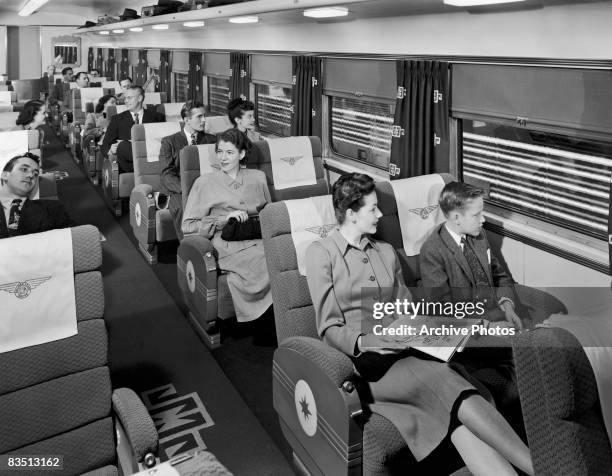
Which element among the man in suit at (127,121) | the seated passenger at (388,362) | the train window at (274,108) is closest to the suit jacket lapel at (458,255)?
the seated passenger at (388,362)

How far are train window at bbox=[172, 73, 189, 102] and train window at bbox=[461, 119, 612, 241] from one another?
23.3 ft

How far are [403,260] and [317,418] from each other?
1.11 metres

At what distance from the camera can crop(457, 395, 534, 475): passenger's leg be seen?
1.89 metres

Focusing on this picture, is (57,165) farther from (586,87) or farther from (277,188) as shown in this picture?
(586,87)

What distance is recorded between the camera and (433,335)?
7.46 ft

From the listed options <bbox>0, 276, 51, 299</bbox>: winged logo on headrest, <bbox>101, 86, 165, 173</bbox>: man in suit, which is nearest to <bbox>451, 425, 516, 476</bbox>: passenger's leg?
<bbox>0, 276, 51, 299</bbox>: winged logo on headrest

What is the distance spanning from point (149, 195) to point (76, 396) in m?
3.07

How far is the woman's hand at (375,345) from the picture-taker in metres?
2.29

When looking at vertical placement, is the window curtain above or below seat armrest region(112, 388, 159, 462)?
above

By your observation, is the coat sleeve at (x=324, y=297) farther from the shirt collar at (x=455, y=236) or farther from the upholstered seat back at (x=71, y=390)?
the upholstered seat back at (x=71, y=390)

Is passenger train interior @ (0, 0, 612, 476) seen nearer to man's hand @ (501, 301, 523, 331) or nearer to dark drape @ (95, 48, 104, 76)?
man's hand @ (501, 301, 523, 331)

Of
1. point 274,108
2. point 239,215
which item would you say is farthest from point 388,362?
point 274,108

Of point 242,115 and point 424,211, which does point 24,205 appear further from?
point 424,211

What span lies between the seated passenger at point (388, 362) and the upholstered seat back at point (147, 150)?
3.21 meters
